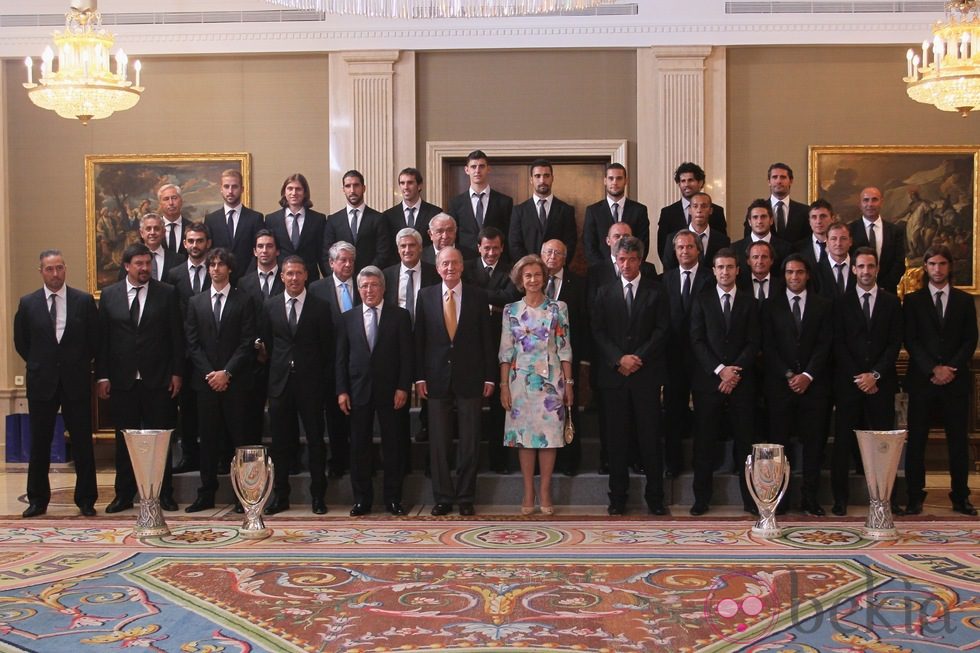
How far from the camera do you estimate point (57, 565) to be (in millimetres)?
5141

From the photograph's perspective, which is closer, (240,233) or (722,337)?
(722,337)

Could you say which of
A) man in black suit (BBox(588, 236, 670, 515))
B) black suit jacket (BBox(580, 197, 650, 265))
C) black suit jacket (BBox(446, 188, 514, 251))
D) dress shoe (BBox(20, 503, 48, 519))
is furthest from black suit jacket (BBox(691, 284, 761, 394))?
dress shoe (BBox(20, 503, 48, 519))

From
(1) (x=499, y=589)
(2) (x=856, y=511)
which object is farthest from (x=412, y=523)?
(2) (x=856, y=511)

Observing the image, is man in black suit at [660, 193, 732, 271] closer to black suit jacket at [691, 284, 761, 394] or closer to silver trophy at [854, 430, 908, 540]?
black suit jacket at [691, 284, 761, 394]

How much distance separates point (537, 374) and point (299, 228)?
2099mm

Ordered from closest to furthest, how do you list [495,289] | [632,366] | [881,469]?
[881,469]
[632,366]
[495,289]

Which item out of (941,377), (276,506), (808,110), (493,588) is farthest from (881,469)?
(808,110)

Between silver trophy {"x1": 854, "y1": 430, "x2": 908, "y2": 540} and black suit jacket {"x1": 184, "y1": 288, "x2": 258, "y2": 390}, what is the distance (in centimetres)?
361

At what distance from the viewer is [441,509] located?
6.51m

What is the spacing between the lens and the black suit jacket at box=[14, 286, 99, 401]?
6.61 metres

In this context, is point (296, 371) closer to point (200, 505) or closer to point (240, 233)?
point (200, 505)

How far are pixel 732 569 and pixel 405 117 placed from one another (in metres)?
5.80

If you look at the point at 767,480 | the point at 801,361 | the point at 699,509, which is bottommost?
the point at 699,509

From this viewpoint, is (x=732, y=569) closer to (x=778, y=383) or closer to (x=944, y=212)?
(x=778, y=383)
